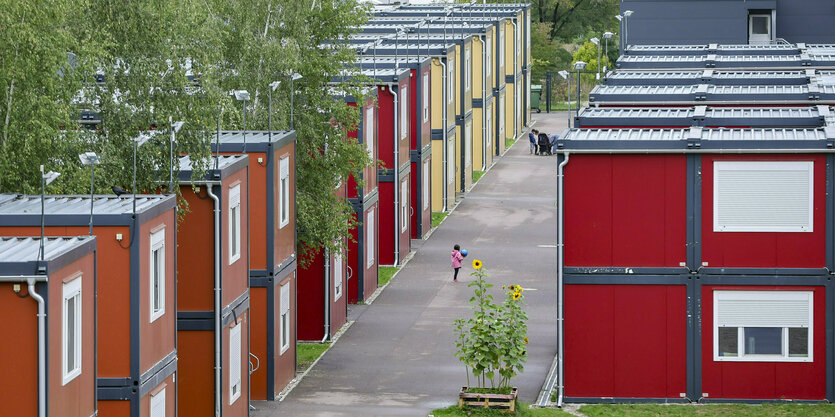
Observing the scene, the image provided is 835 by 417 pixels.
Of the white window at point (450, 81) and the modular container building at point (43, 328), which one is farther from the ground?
the white window at point (450, 81)

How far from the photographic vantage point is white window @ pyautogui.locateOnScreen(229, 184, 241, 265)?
2775cm

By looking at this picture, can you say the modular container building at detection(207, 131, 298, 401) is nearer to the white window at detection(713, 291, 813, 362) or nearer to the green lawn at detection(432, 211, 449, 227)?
the white window at detection(713, 291, 813, 362)

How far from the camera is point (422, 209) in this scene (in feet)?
169

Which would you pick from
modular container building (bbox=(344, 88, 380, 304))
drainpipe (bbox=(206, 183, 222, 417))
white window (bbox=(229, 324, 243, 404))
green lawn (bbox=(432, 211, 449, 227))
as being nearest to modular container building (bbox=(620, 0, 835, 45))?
green lawn (bbox=(432, 211, 449, 227))

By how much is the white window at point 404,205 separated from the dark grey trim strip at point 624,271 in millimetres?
18567

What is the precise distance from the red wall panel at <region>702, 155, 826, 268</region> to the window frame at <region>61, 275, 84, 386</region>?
12.7 metres

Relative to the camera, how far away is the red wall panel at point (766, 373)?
1126 inches

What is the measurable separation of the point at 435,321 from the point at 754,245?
38.5ft

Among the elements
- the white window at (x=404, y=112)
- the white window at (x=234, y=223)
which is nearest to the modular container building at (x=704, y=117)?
the white window at (x=234, y=223)

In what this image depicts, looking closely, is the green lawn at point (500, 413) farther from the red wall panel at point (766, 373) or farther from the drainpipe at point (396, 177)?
the drainpipe at point (396, 177)

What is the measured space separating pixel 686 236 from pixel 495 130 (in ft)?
138

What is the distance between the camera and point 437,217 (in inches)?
2180

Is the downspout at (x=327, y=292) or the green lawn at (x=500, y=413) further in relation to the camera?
the downspout at (x=327, y=292)

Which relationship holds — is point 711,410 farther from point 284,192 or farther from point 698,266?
point 284,192
